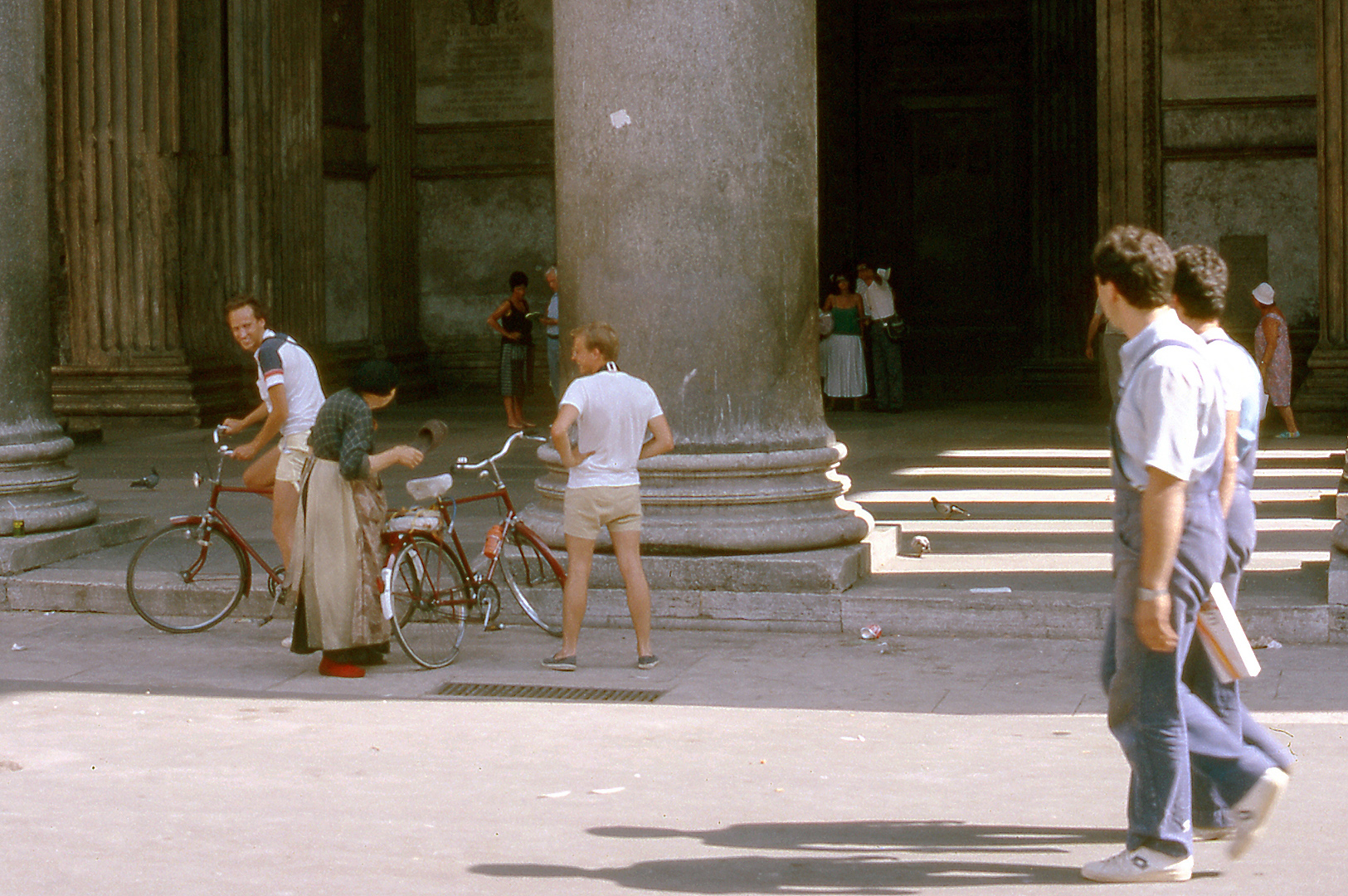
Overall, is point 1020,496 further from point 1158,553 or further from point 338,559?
point 1158,553

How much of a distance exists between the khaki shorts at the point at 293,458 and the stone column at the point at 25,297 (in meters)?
2.34

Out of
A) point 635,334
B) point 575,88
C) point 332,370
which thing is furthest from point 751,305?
point 332,370

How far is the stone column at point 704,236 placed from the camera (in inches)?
356

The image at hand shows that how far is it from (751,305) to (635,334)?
58 cm

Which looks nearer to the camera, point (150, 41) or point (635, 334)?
point (635, 334)

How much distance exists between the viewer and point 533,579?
9.30m

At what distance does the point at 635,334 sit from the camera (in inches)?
360

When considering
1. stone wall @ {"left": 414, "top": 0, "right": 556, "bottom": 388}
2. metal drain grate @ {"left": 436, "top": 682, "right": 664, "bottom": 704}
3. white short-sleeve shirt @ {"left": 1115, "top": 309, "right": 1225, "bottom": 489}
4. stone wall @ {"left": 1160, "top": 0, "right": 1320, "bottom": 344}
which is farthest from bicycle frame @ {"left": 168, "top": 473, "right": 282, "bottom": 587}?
stone wall @ {"left": 414, "top": 0, "right": 556, "bottom": 388}

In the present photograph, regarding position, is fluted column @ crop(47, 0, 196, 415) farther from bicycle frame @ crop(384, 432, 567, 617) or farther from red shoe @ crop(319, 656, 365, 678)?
red shoe @ crop(319, 656, 365, 678)

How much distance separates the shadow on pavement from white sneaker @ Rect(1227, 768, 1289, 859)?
1.39 ft

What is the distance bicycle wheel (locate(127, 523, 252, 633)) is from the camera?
9.30 metres

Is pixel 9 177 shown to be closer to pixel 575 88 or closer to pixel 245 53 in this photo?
pixel 575 88

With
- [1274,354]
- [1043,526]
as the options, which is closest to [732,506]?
[1043,526]

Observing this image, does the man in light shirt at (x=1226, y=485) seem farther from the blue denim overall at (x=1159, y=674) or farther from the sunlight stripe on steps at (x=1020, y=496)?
the sunlight stripe on steps at (x=1020, y=496)
